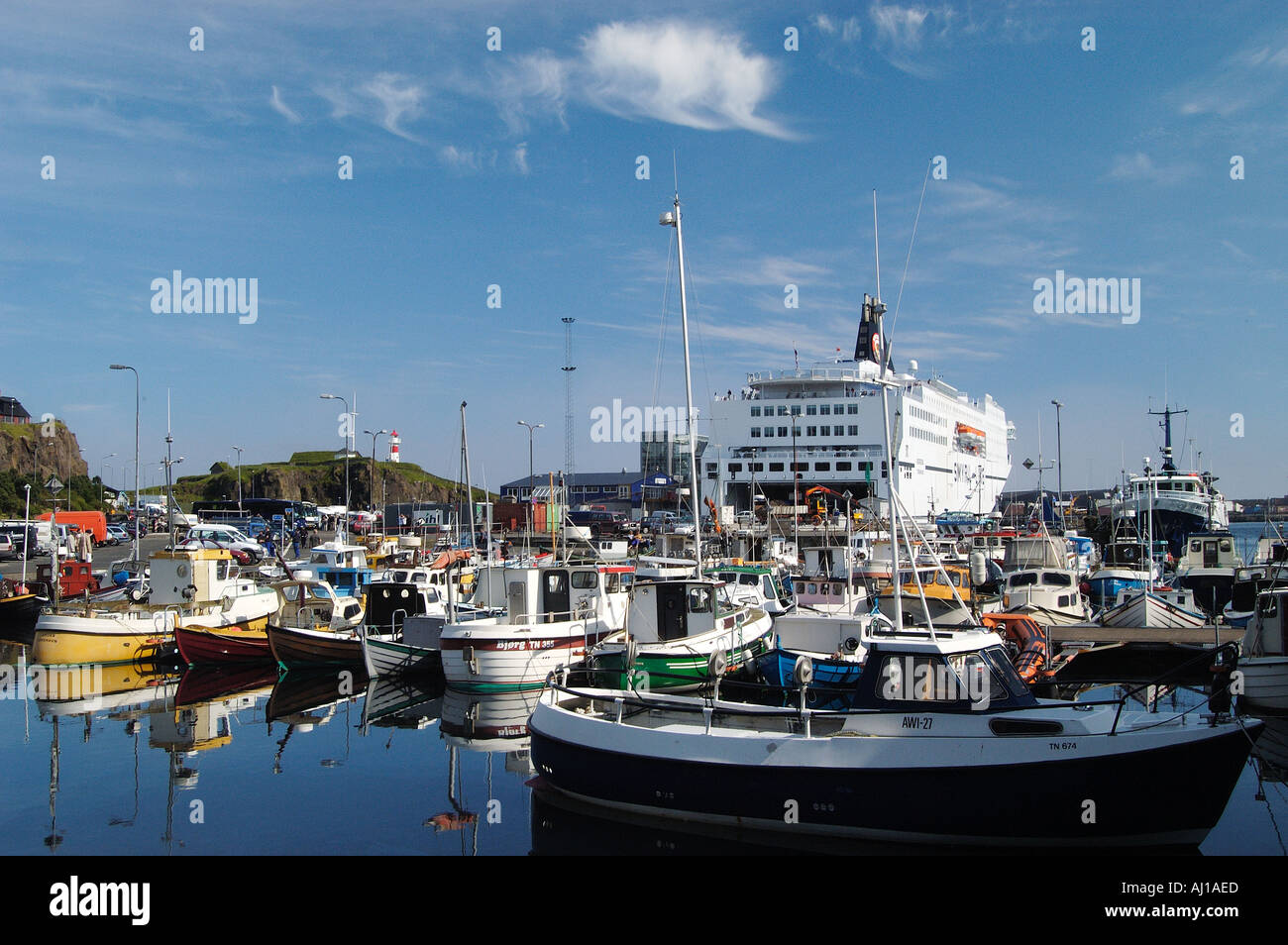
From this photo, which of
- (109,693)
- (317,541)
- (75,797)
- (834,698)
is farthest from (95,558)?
(834,698)

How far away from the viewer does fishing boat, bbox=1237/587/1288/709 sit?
1814 cm

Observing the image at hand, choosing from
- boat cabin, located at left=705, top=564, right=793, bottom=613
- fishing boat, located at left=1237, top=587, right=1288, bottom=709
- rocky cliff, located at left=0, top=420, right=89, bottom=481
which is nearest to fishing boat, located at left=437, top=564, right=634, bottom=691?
boat cabin, located at left=705, top=564, right=793, bottom=613

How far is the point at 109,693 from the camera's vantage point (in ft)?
76.3

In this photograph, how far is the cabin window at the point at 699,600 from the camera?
21.6m

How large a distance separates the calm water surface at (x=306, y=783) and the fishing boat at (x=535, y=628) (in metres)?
0.67

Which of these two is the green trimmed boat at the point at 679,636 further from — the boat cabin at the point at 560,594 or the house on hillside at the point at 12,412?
the house on hillside at the point at 12,412

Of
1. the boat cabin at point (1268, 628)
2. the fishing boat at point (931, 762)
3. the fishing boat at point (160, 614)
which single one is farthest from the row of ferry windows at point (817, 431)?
the fishing boat at point (931, 762)

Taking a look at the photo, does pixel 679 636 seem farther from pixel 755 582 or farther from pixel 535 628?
pixel 755 582

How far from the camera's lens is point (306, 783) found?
15.4 meters

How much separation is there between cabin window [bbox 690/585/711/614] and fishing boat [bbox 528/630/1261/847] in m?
8.48

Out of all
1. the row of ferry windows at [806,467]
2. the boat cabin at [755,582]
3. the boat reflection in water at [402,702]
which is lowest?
the boat reflection in water at [402,702]

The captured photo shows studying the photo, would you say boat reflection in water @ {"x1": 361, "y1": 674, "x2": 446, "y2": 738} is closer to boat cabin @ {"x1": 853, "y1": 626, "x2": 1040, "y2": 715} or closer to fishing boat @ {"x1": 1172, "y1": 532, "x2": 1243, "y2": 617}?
boat cabin @ {"x1": 853, "y1": 626, "x2": 1040, "y2": 715}

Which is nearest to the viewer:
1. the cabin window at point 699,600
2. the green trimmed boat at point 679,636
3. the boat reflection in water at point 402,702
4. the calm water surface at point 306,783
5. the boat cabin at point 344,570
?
the calm water surface at point 306,783
